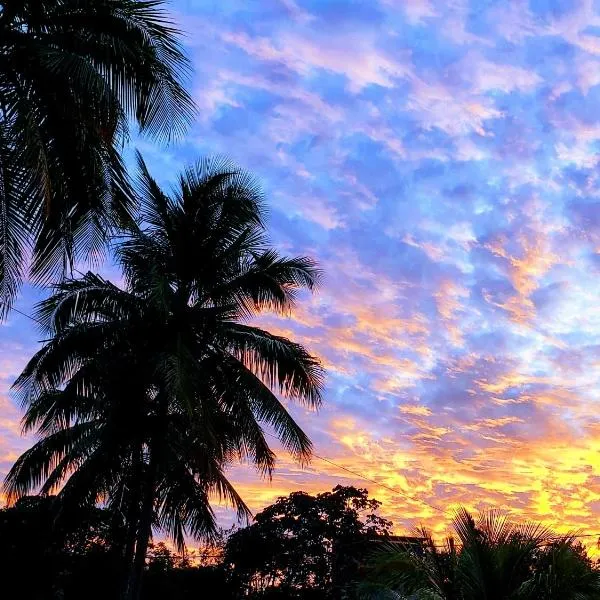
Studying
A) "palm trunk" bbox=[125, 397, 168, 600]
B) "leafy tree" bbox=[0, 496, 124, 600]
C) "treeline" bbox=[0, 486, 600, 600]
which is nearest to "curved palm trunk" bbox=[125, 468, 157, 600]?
"palm trunk" bbox=[125, 397, 168, 600]

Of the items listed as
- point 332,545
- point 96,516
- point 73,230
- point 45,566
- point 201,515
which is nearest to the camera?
point 73,230

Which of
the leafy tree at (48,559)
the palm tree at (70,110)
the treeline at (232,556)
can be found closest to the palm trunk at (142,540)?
the treeline at (232,556)

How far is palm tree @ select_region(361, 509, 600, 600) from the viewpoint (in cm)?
1073

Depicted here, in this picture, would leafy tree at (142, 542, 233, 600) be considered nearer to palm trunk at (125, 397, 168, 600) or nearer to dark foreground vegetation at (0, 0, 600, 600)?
dark foreground vegetation at (0, 0, 600, 600)

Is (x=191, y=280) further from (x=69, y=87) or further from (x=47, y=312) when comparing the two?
(x=69, y=87)

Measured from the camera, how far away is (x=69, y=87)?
919 centimetres

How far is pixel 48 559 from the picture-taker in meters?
25.0

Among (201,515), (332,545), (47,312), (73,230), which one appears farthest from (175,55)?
(332,545)

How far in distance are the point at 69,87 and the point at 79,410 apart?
9.18m

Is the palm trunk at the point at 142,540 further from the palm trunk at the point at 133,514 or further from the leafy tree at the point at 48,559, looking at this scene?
the leafy tree at the point at 48,559

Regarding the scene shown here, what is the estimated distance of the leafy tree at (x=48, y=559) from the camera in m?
24.1

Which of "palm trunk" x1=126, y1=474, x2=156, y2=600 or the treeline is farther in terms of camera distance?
the treeline

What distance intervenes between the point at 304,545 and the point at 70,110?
17.4 m

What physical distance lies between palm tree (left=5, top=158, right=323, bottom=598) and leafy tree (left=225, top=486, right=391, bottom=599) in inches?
277
